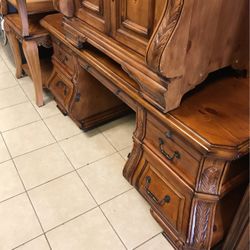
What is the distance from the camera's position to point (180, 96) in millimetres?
1023

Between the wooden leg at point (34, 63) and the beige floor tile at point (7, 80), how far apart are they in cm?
47

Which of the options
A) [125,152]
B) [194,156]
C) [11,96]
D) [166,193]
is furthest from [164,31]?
[11,96]

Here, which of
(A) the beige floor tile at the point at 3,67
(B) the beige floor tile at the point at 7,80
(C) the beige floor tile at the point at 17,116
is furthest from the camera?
(A) the beige floor tile at the point at 3,67

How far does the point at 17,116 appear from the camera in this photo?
211cm

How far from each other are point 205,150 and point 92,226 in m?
0.77

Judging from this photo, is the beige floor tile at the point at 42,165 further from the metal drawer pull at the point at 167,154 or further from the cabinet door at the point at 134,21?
the cabinet door at the point at 134,21

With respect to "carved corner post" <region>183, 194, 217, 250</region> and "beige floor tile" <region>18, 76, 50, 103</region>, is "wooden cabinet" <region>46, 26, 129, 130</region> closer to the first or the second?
"beige floor tile" <region>18, 76, 50, 103</region>

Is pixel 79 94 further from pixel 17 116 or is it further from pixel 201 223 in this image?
pixel 201 223

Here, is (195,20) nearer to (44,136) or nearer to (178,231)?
(178,231)

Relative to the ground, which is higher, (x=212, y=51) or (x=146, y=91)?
(x=212, y=51)

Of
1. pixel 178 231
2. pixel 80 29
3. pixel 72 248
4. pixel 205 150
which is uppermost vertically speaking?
pixel 80 29

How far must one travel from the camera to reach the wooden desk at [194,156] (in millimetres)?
948

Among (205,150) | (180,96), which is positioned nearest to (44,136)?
(180,96)

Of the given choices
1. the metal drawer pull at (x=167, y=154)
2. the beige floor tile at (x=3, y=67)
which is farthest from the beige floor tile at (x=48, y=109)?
the metal drawer pull at (x=167, y=154)
